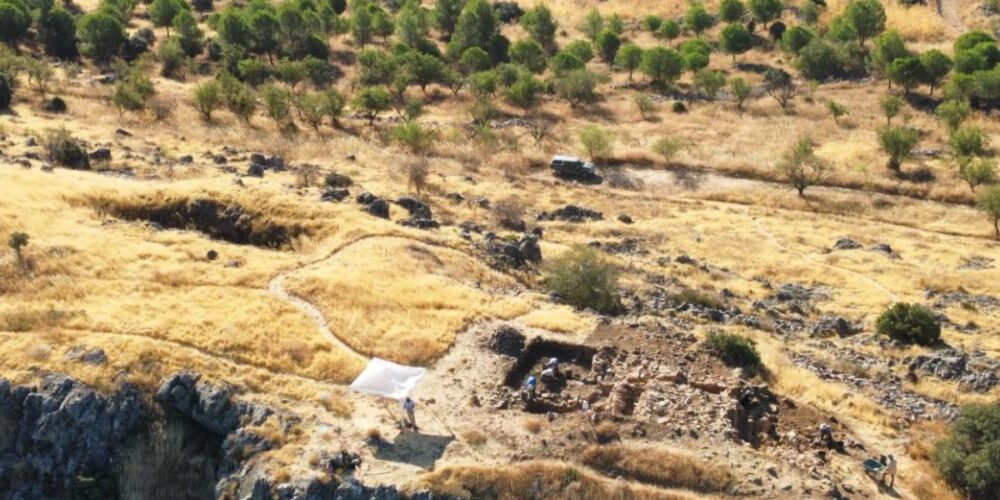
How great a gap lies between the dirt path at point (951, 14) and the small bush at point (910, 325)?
85645mm

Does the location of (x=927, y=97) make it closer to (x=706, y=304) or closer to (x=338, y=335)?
(x=706, y=304)

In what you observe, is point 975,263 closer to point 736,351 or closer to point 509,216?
point 736,351

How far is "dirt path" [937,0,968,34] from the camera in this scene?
4781 inches

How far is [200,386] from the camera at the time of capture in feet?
119

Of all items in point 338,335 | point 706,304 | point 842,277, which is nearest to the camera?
point 338,335

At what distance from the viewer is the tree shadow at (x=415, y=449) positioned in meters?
32.8

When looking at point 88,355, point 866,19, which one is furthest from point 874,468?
point 866,19

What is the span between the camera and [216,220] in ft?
183

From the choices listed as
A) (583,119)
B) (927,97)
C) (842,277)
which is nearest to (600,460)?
(842,277)

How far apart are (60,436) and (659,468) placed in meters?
23.4

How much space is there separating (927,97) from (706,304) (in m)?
64.5

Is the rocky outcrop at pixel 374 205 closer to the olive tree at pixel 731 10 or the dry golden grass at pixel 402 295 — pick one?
the dry golden grass at pixel 402 295

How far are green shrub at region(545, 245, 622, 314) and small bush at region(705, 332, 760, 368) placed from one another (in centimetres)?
768

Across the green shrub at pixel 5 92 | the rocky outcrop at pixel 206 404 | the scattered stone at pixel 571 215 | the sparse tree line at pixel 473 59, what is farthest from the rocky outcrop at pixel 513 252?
the green shrub at pixel 5 92
